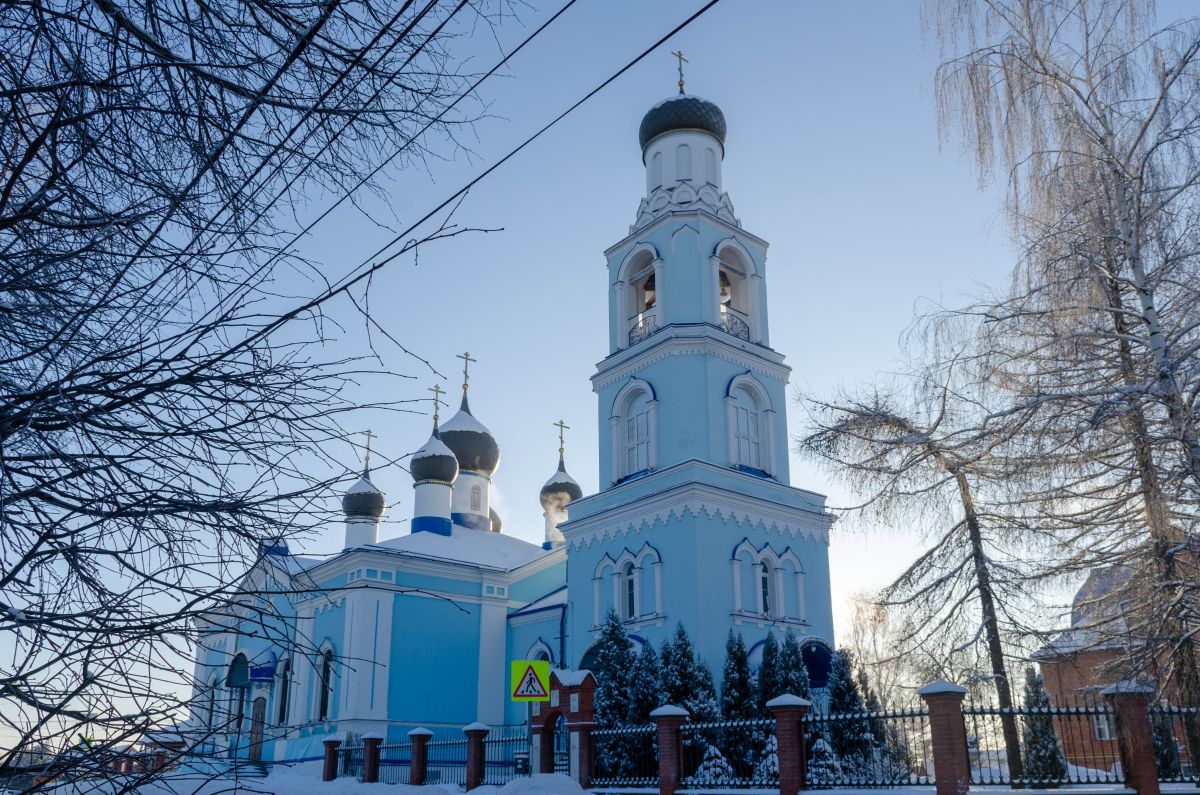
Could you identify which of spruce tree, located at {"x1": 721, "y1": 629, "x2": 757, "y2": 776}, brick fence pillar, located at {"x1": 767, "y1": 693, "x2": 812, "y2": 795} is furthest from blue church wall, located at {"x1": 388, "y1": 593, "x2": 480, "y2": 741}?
brick fence pillar, located at {"x1": 767, "y1": 693, "x2": 812, "y2": 795}

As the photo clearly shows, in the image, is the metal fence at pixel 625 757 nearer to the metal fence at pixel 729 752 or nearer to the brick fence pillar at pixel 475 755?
the metal fence at pixel 729 752

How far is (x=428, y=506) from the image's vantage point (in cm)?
2828

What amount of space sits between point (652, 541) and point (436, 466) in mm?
12036

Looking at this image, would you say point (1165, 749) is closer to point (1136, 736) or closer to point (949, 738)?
point (1136, 736)

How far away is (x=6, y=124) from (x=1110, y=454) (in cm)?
778

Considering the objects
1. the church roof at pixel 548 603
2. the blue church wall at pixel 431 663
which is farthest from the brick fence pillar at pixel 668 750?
the blue church wall at pixel 431 663

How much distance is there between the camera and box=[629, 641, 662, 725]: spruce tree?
588 inches

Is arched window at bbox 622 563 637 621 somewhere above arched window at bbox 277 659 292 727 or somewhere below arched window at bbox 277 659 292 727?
above

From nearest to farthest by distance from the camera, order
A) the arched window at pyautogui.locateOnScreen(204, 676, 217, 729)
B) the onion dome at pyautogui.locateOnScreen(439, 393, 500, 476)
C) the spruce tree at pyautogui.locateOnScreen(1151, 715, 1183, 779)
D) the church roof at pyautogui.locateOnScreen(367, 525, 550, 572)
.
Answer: the arched window at pyautogui.locateOnScreen(204, 676, 217, 729)
the spruce tree at pyautogui.locateOnScreen(1151, 715, 1183, 779)
the church roof at pyautogui.locateOnScreen(367, 525, 550, 572)
the onion dome at pyautogui.locateOnScreen(439, 393, 500, 476)

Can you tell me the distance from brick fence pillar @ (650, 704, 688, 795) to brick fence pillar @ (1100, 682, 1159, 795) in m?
4.79

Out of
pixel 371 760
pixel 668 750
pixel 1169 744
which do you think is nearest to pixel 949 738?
pixel 1169 744

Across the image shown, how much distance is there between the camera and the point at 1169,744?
9.27 metres

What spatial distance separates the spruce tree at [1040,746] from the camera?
383 inches

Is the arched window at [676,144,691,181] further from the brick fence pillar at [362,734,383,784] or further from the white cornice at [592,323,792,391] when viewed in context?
the brick fence pillar at [362,734,383,784]
